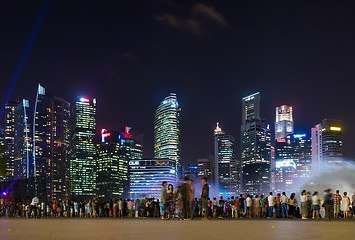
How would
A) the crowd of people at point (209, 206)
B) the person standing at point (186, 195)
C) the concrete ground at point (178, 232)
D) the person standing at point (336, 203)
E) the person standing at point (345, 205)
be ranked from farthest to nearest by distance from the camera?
the person standing at point (336, 203), the person standing at point (345, 205), the crowd of people at point (209, 206), the person standing at point (186, 195), the concrete ground at point (178, 232)

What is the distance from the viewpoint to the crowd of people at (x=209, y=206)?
24656 millimetres

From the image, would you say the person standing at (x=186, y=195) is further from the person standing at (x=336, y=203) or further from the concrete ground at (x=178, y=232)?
the person standing at (x=336, y=203)

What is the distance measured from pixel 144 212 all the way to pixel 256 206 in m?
7.77

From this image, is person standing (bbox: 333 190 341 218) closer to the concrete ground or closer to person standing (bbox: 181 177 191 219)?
person standing (bbox: 181 177 191 219)

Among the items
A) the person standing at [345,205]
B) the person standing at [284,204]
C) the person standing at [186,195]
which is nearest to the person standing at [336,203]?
the person standing at [345,205]

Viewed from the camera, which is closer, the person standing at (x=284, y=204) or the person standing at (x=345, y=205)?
the person standing at (x=345, y=205)

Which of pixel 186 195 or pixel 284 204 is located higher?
pixel 186 195

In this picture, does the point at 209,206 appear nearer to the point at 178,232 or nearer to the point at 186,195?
the point at 186,195

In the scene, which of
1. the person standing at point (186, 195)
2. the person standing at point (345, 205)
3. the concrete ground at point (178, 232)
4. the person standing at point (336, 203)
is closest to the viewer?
the concrete ground at point (178, 232)

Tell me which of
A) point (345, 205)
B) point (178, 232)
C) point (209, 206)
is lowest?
point (209, 206)

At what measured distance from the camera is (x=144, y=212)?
34.0 m

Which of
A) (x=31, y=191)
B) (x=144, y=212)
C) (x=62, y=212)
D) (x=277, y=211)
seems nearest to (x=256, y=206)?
(x=277, y=211)

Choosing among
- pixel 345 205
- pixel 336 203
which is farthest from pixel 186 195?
pixel 345 205

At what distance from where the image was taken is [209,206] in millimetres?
32469
